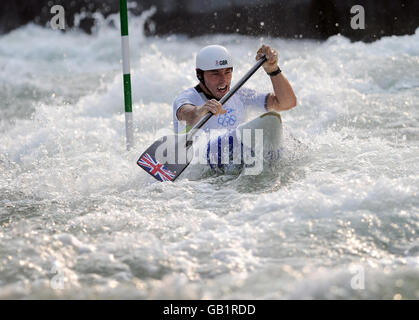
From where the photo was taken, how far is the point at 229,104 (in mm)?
4016

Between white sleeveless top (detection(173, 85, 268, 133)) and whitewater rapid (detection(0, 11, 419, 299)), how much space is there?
41 cm

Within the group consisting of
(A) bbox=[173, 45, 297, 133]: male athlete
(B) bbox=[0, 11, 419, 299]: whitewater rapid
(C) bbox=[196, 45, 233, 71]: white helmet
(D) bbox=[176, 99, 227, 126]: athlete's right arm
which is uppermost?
(C) bbox=[196, 45, 233, 71]: white helmet

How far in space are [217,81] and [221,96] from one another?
0.40 ft

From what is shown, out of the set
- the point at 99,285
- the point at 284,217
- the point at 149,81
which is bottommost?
the point at 99,285

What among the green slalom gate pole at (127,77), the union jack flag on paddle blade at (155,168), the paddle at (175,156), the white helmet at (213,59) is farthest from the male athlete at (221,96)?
the green slalom gate pole at (127,77)

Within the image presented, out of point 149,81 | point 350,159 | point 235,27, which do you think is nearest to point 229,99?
point 350,159

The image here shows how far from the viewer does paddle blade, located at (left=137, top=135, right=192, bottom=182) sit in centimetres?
378

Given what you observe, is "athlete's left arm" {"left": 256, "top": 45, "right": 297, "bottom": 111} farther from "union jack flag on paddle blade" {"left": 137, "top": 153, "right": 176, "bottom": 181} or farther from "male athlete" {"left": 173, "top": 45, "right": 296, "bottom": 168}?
"union jack flag on paddle blade" {"left": 137, "top": 153, "right": 176, "bottom": 181}

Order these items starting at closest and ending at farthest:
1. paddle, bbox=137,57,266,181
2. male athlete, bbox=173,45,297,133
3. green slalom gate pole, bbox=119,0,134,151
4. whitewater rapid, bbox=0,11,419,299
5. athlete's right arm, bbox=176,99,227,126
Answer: whitewater rapid, bbox=0,11,419,299, athlete's right arm, bbox=176,99,227,126, paddle, bbox=137,57,266,181, male athlete, bbox=173,45,297,133, green slalom gate pole, bbox=119,0,134,151

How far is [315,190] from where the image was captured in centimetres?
323

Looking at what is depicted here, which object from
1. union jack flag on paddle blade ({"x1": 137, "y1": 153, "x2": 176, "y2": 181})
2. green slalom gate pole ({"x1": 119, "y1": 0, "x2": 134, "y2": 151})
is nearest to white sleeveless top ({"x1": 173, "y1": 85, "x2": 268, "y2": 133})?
union jack flag on paddle blade ({"x1": 137, "y1": 153, "x2": 176, "y2": 181})

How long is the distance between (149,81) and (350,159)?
4.84 meters

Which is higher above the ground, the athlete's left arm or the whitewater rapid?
the athlete's left arm

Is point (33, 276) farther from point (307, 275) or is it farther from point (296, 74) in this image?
point (296, 74)
